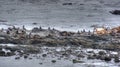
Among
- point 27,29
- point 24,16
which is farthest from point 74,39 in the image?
point 24,16

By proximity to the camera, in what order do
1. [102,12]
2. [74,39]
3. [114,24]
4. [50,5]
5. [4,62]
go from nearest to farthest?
[4,62] < [74,39] < [114,24] < [102,12] < [50,5]

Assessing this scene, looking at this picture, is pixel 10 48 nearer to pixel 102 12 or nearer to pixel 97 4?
pixel 102 12

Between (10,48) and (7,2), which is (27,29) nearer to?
(10,48)

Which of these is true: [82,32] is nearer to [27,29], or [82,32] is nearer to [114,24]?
[27,29]

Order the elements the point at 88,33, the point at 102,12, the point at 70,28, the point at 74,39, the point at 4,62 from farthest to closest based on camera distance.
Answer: the point at 102,12
the point at 70,28
the point at 88,33
the point at 74,39
the point at 4,62

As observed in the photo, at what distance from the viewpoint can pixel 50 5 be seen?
5216 cm

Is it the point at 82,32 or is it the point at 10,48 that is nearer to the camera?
the point at 10,48

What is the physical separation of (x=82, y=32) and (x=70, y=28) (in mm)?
3282

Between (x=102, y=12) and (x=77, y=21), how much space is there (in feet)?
24.0

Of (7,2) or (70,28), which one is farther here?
(7,2)

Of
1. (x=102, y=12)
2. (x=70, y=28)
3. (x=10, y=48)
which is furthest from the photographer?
(x=102, y=12)

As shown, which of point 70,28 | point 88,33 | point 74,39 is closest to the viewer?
point 74,39

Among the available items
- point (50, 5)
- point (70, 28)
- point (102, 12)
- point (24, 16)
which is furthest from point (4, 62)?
point (50, 5)

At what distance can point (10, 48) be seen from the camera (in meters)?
26.8
